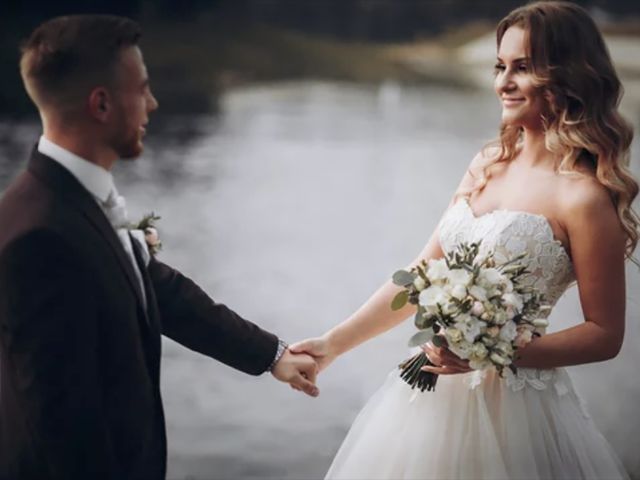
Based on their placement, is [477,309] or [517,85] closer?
[477,309]

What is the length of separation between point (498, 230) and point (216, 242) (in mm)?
6427

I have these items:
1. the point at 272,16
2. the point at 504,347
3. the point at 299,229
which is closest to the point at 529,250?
the point at 504,347

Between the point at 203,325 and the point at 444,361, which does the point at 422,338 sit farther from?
the point at 203,325

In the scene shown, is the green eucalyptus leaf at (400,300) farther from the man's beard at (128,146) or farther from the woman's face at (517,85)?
the man's beard at (128,146)

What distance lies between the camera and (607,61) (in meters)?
2.33

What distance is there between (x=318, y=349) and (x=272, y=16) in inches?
394

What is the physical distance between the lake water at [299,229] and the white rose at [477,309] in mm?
706

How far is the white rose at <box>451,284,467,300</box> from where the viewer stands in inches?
84.0

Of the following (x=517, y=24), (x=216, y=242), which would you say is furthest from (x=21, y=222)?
(x=216, y=242)

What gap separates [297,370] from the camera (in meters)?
2.69

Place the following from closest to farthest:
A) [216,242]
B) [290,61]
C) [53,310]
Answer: [53,310], [216,242], [290,61]

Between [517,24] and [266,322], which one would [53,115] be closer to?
[517,24]

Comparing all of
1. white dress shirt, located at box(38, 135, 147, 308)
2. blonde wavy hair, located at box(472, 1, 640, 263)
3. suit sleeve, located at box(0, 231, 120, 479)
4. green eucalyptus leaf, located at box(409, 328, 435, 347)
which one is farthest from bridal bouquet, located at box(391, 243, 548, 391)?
suit sleeve, located at box(0, 231, 120, 479)

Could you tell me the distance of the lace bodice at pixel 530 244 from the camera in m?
2.28
